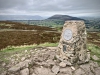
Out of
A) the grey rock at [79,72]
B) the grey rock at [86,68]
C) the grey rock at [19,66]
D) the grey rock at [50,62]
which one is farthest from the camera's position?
the grey rock at [50,62]

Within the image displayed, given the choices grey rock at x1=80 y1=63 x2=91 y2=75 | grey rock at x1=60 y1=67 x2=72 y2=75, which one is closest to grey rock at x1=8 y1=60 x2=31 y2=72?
grey rock at x1=60 y1=67 x2=72 y2=75

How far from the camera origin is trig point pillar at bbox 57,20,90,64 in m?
8.93

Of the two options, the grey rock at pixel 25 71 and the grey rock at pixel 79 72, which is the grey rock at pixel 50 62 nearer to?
the grey rock at pixel 25 71

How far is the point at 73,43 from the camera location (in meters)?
8.90

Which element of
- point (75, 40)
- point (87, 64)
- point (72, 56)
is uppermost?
point (75, 40)

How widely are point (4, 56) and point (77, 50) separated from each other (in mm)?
Answer: 6136

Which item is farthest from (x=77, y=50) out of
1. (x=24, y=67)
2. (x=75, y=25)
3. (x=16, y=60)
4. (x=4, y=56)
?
(x=4, y=56)

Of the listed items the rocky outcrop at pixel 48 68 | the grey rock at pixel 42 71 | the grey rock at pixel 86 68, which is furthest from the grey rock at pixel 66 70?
the grey rock at pixel 86 68

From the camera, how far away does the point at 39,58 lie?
10.1 metres

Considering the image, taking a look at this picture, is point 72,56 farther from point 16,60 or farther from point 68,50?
point 16,60

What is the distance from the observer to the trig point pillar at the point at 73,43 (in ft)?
29.3

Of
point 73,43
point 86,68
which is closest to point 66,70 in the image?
point 86,68

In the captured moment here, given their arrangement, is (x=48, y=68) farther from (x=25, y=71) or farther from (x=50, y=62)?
(x=25, y=71)

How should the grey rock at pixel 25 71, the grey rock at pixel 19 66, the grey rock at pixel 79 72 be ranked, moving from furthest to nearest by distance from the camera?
the grey rock at pixel 19 66
the grey rock at pixel 79 72
the grey rock at pixel 25 71
